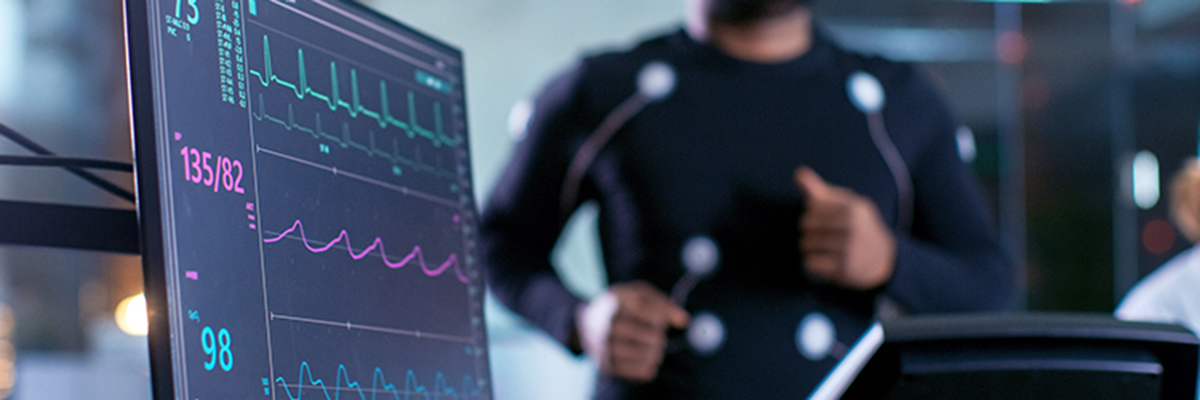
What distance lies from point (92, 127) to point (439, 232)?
3037 millimetres

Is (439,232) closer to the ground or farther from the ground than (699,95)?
closer to the ground

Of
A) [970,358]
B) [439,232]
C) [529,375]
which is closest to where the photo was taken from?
[970,358]

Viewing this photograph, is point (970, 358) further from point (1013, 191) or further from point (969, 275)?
point (1013, 191)

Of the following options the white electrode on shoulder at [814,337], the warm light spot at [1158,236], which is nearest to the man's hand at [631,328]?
the white electrode on shoulder at [814,337]

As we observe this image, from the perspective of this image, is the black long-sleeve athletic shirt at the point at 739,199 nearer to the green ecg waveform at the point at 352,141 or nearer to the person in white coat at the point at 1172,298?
the person in white coat at the point at 1172,298

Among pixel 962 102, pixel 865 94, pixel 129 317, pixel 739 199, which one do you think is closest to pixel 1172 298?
pixel 865 94

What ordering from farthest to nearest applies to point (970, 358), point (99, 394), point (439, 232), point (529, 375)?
1. point (529, 375)
2. point (99, 394)
3. point (439, 232)
4. point (970, 358)

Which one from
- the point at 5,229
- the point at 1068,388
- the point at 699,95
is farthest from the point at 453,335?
the point at 699,95

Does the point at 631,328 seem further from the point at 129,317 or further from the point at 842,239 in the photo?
the point at 129,317

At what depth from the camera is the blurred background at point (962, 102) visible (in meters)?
3.25

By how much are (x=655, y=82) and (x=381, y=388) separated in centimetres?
69

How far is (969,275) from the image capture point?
4.20 feet

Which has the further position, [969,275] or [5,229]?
[969,275]

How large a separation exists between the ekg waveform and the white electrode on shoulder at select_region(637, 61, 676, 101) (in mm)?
554
